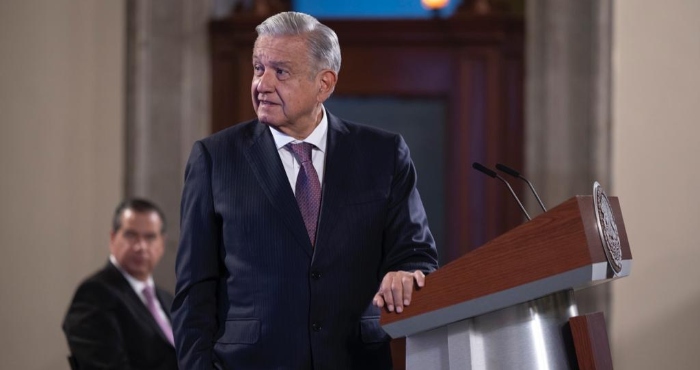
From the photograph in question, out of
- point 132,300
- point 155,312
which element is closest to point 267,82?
point 132,300

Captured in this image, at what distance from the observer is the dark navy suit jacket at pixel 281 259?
2.89 meters

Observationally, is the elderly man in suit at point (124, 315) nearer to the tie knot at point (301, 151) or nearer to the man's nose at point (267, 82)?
the tie knot at point (301, 151)

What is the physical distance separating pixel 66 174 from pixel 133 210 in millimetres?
1151

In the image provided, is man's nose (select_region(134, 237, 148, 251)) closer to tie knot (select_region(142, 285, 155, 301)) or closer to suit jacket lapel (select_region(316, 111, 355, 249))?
tie knot (select_region(142, 285, 155, 301))

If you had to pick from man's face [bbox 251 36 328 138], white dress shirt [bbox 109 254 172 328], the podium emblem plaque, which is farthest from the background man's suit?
the podium emblem plaque

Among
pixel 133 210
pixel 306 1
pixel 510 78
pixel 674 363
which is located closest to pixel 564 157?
pixel 510 78

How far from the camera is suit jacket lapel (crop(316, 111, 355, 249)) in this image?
2.95 meters

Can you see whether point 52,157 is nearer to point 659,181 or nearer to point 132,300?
point 132,300

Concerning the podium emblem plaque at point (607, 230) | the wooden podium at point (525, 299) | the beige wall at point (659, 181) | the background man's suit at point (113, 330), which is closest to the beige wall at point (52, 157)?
the background man's suit at point (113, 330)

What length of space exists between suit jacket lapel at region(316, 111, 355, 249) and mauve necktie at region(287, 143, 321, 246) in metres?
0.03

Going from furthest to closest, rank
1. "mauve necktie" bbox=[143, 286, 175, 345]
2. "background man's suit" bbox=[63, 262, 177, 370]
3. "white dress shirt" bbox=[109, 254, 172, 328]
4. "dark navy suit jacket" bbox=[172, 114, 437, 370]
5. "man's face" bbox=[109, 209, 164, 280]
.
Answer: "man's face" bbox=[109, 209, 164, 280], "white dress shirt" bbox=[109, 254, 172, 328], "mauve necktie" bbox=[143, 286, 175, 345], "background man's suit" bbox=[63, 262, 177, 370], "dark navy suit jacket" bbox=[172, 114, 437, 370]

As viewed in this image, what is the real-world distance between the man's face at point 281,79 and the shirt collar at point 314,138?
0.27 feet

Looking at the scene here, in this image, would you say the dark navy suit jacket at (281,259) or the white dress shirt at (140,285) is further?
the white dress shirt at (140,285)

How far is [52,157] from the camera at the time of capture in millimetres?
6977
